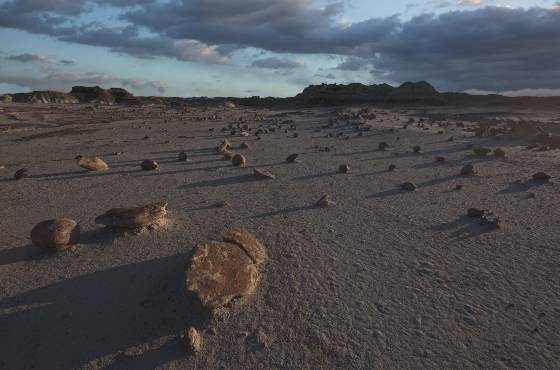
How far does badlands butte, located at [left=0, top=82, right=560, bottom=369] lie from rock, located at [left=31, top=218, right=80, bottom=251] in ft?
0.07

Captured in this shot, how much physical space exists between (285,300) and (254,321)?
1.17 ft

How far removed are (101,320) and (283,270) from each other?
158cm

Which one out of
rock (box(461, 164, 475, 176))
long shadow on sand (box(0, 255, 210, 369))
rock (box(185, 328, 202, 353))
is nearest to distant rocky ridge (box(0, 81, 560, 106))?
rock (box(461, 164, 475, 176))

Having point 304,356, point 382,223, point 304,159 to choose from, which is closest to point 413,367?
point 304,356

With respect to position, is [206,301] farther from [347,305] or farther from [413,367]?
[413,367]

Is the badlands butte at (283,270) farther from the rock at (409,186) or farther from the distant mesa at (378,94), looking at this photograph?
the distant mesa at (378,94)

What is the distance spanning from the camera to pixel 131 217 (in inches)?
185

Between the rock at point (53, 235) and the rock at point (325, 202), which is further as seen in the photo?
the rock at point (325, 202)

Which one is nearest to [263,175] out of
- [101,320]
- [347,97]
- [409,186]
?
[409,186]

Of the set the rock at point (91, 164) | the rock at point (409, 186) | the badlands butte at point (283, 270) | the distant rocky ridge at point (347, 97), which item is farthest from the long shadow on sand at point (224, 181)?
the distant rocky ridge at point (347, 97)

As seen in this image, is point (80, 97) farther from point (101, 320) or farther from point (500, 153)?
point (101, 320)

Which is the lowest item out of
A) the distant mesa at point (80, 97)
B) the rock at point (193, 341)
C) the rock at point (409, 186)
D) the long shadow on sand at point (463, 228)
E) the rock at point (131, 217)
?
the distant mesa at point (80, 97)

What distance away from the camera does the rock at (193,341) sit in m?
2.96

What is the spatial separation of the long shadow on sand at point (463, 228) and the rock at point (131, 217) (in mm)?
3220
